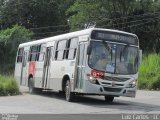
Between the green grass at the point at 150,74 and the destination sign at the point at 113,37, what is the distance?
10637 millimetres

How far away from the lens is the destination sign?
19.1m

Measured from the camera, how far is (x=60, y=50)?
22.4m

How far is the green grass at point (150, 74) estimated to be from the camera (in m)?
30.0

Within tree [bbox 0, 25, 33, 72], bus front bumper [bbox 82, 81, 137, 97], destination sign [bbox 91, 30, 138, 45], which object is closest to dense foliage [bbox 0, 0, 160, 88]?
tree [bbox 0, 25, 33, 72]

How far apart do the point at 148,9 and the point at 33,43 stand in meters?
31.6

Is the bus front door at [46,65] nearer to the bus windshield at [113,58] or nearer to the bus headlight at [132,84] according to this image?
the bus windshield at [113,58]

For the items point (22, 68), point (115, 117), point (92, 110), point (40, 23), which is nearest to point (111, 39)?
point (92, 110)

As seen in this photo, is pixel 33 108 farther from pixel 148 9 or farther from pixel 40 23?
pixel 40 23

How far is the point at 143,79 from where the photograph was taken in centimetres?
3097

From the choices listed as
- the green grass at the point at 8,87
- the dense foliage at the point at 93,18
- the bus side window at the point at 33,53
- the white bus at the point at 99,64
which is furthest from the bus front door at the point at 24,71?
the dense foliage at the point at 93,18

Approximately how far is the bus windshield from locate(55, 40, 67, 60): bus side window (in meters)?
3.20

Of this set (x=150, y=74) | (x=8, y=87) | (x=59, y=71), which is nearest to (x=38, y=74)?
(x=8, y=87)

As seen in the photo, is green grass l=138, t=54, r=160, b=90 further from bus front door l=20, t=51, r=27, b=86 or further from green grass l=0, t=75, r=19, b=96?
green grass l=0, t=75, r=19, b=96

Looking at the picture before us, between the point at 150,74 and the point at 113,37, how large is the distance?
12567 millimetres
